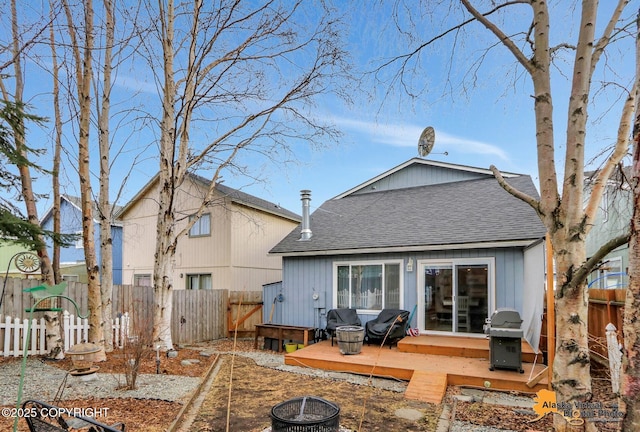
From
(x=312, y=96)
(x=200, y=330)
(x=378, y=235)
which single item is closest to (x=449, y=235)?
(x=378, y=235)

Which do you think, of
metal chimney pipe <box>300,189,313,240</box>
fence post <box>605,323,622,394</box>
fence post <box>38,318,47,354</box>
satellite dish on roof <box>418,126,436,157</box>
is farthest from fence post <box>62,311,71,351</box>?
satellite dish on roof <box>418,126,436,157</box>

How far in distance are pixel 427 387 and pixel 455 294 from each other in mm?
3184

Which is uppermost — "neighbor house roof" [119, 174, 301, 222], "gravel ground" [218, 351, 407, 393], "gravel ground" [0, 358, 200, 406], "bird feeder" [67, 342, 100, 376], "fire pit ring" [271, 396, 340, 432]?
"neighbor house roof" [119, 174, 301, 222]

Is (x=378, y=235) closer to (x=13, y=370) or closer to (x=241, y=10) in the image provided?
(x=241, y=10)

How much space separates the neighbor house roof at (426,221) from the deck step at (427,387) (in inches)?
121

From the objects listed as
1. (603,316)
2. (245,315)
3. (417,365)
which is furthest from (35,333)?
(603,316)

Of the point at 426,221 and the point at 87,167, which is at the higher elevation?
the point at 87,167

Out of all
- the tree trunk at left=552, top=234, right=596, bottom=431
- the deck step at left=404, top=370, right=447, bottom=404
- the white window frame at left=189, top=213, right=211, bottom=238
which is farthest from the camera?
the white window frame at left=189, top=213, right=211, bottom=238

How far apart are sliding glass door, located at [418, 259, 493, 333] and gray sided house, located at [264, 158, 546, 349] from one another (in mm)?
21

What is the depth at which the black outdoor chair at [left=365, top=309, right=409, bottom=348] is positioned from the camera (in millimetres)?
8086

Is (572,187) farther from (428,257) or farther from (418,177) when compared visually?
(418,177)

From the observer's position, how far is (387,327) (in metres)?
8.21

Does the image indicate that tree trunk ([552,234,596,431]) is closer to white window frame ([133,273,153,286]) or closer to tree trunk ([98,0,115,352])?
tree trunk ([98,0,115,352])

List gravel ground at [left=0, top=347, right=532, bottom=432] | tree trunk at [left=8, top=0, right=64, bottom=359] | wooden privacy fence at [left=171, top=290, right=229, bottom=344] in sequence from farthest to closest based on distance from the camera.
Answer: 1. wooden privacy fence at [left=171, top=290, right=229, bottom=344]
2. tree trunk at [left=8, top=0, right=64, bottom=359]
3. gravel ground at [left=0, top=347, right=532, bottom=432]
